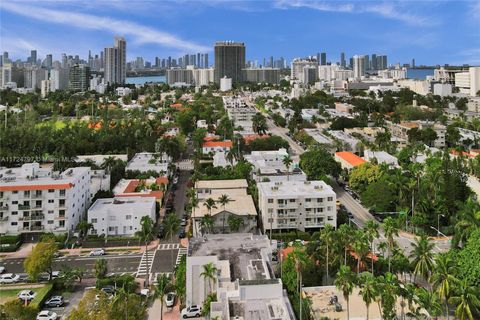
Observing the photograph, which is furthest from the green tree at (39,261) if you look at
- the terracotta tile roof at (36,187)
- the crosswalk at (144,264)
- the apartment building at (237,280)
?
the apartment building at (237,280)

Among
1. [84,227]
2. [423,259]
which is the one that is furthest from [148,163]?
[423,259]

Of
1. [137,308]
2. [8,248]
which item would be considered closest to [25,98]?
[8,248]

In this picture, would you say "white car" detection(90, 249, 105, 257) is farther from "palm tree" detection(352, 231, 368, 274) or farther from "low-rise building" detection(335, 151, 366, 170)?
"low-rise building" detection(335, 151, 366, 170)

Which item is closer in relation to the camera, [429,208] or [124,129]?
[429,208]

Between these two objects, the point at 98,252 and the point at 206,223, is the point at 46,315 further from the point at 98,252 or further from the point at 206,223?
the point at 206,223

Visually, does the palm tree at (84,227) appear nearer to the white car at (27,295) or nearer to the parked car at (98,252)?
the parked car at (98,252)

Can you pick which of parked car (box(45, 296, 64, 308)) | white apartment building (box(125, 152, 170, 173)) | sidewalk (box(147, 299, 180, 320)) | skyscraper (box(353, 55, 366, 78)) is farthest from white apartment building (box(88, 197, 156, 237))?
skyscraper (box(353, 55, 366, 78))

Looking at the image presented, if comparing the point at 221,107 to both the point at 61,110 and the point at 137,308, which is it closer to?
the point at 61,110
